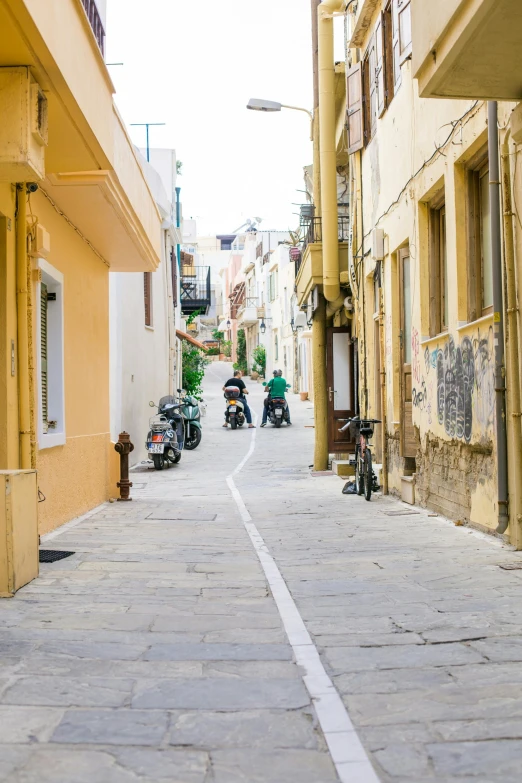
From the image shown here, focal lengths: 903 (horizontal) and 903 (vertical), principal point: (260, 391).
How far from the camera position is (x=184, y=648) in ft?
15.1

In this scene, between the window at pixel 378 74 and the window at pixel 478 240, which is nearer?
the window at pixel 478 240

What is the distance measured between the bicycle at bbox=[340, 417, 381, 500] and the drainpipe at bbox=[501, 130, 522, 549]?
470 centimetres

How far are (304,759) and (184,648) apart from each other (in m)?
1.60

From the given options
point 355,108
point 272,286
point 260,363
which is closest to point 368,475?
point 355,108

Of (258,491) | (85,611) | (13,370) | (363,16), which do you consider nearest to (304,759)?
(85,611)

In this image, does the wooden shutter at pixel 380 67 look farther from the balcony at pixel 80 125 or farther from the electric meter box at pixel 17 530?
the electric meter box at pixel 17 530

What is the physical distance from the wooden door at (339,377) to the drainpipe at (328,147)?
3.84 ft

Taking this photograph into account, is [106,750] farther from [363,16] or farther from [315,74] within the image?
[315,74]

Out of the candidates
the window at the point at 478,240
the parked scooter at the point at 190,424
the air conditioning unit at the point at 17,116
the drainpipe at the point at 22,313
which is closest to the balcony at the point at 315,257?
the parked scooter at the point at 190,424

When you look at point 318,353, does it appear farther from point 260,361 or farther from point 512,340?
point 260,361

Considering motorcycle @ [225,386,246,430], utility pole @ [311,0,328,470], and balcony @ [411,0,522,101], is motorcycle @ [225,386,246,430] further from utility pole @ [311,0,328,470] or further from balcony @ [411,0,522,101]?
balcony @ [411,0,522,101]

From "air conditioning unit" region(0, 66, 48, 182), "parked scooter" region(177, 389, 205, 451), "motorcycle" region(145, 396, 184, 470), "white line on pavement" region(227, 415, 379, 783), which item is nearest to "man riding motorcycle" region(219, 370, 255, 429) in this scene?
"parked scooter" region(177, 389, 205, 451)

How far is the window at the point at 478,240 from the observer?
29.1 ft

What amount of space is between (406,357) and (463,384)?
3.38 metres
